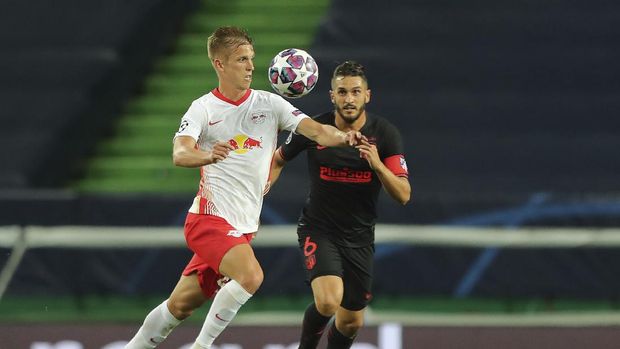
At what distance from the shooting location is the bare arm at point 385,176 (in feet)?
20.7

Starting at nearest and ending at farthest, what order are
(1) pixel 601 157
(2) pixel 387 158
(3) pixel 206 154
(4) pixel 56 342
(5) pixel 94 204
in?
(3) pixel 206 154 → (2) pixel 387 158 → (4) pixel 56 342 → (5) pixel 94 204 → (1) pixel 601 157

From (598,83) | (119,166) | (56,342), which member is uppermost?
(598,83)

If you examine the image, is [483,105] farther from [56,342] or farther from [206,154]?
[206,154]

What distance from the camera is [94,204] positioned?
28.6ft

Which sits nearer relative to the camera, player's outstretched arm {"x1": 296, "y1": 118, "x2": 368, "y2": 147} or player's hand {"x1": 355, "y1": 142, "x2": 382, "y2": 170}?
player's outstretched arm {"x1": 296, "y1": 118, "x2": 368, "y2": 147}

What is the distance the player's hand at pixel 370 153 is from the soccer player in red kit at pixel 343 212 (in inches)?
17.7

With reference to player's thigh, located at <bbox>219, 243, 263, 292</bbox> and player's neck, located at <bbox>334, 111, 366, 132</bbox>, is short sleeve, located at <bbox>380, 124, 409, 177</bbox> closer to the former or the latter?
player's neck, located at <bbox>334, 111, 366, 132</bbox>

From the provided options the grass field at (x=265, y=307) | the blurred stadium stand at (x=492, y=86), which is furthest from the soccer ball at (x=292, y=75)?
the blurred stadium stand at (x=492, y=86)

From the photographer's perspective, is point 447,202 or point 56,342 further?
point 447,202

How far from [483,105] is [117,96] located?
11.1 feet

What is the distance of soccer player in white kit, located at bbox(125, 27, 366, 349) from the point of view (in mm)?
6117

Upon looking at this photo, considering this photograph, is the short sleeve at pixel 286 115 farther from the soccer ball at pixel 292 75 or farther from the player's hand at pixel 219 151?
the player's hand at pixel 219 151

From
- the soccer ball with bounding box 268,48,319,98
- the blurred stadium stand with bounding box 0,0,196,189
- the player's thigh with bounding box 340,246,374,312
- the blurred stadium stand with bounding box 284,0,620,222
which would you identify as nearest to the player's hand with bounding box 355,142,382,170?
the soccer ball with bounding box 268,48,319,98

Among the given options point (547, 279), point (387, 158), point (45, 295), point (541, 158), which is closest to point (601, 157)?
point (541, 158)
